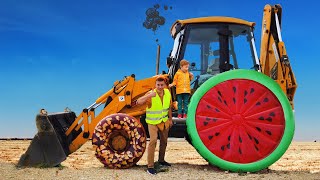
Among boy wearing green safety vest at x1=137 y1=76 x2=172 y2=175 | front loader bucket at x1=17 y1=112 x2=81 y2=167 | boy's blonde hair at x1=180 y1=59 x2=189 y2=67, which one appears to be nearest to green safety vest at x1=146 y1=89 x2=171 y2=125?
boy wearing green safety vest at x1=137 y1=76 x2=172 y2=175

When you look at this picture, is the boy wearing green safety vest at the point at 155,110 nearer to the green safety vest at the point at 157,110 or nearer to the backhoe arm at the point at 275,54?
the green safety vest at the point at 157,110

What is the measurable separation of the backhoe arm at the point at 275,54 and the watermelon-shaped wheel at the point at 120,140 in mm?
3077

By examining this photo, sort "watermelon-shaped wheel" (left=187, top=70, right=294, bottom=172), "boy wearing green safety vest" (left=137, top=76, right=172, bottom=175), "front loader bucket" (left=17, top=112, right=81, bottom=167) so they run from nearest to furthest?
"boy wearing green safety vest" (left=137, top=76, right=172, bottom=175), "watermelon-shaped wheel" (left=187, top=70, right=294, bottom=172), "front loader bucket" (left=17, top=112, right=81, bottom=167)

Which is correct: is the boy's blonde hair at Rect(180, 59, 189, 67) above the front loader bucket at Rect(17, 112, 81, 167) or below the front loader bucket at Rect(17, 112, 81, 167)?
above

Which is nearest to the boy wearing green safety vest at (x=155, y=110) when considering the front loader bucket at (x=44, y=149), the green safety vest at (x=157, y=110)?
the green safety vest at (x=157, y=110)

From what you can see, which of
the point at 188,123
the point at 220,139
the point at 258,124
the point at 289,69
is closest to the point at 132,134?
the point at 188,123

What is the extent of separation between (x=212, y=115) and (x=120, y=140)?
1.89 meters

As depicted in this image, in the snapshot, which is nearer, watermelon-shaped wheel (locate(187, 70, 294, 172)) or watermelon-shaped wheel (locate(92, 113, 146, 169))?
watermelon-shaped wheel (locate(187, 70, 294, 172))

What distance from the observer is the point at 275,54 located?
10.0m

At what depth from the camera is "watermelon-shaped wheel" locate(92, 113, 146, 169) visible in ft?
29.8

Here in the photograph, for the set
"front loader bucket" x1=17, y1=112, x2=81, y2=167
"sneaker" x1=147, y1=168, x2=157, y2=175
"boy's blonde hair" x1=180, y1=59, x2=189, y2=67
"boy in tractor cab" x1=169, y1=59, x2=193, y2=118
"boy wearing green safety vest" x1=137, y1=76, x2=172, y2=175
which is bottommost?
"sneaker" x1=147, y1=168, x2=157, y2=175

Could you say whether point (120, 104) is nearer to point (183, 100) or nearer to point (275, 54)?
point (183, 100)

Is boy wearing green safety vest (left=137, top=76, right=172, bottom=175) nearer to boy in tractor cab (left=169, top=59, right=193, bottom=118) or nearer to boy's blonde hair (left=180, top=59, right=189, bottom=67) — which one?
boy in tractor cab (left=169, top=59, right=193, bottom=118)

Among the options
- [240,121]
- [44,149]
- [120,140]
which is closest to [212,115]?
[240,121]
